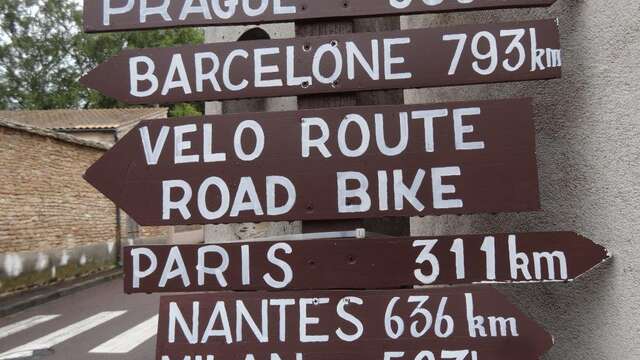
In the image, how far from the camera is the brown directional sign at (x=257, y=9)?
195cm

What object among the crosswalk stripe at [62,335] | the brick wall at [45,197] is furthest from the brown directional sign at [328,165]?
the brick wall at [45,197]

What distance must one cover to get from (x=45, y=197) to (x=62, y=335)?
592cm

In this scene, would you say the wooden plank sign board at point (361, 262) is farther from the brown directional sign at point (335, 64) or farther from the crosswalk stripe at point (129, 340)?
the crosswalk stripe at point (129, 340)

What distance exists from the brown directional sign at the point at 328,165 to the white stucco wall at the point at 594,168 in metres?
0.25

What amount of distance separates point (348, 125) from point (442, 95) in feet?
5.07

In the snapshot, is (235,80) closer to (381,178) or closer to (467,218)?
(381,178)

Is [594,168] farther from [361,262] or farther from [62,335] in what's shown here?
[62,335]

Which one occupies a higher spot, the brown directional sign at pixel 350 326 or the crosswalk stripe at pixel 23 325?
the brown directional sign at pixel 350 326

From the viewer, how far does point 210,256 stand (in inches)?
72.3

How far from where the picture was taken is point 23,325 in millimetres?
8016

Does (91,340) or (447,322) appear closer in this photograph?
(447,322)

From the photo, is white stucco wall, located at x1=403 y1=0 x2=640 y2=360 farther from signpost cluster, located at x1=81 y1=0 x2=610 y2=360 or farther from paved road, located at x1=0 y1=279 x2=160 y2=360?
paved road, located at x1=0 y1=279 x2=160 y2=360

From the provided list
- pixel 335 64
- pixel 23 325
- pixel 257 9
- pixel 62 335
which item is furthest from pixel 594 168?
pixel 23 325

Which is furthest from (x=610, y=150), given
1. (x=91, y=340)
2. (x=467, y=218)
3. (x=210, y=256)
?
(x=91, y=340)
